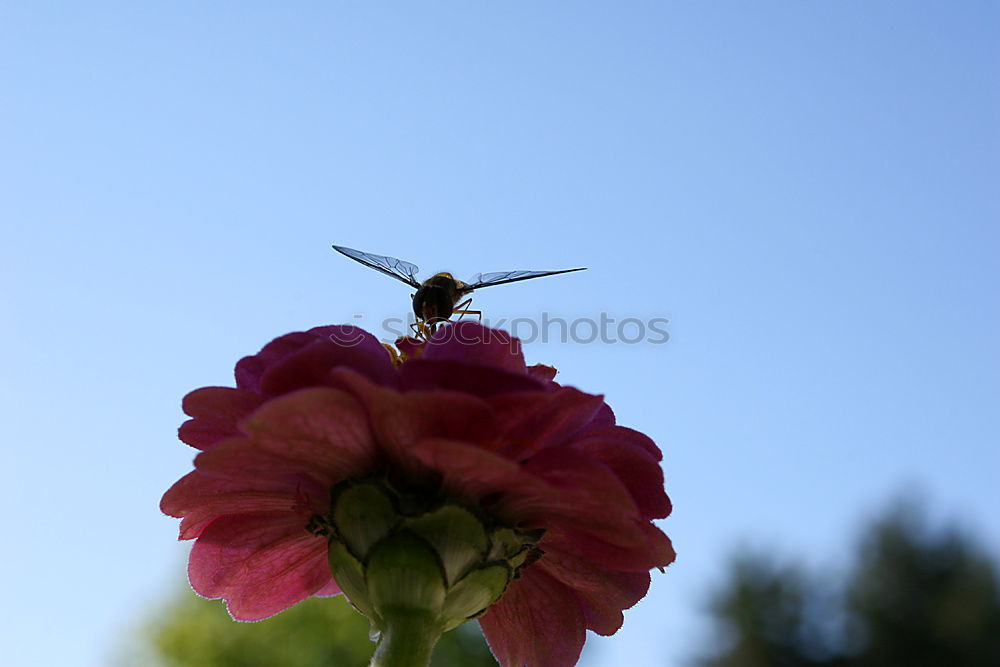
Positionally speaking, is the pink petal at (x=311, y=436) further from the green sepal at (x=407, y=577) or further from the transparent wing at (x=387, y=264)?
the transparent wing at (x=387, y=264)

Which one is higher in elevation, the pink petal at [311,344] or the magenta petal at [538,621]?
the pink petal at [311,344]

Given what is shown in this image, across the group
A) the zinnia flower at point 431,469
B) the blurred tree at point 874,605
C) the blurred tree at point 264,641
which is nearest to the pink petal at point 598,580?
the zinnia flower at point 431,469

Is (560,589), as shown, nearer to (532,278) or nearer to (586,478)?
(586,478)

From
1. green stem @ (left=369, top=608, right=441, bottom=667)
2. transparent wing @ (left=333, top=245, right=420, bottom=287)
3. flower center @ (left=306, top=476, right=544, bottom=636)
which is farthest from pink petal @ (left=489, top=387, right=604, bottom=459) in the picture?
transparent wing @ (left=333, top=245, right=420, bottom=287)

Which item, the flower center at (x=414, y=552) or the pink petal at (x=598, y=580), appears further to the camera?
the pink petal at (x=598, y=580)

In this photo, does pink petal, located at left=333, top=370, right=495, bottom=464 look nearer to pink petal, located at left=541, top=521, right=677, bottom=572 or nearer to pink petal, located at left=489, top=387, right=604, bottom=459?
pink petal, located at left=489, top=387, right=604, bottom=459

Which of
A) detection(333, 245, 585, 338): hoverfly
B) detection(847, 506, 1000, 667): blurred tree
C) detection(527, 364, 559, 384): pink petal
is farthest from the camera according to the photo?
detection(847, 506, 1000, 667): blurred tree
